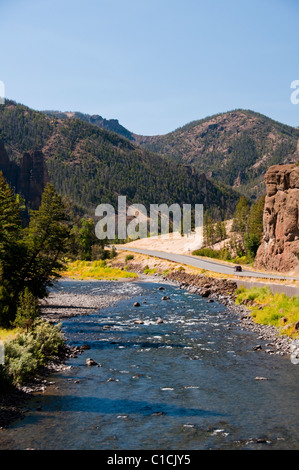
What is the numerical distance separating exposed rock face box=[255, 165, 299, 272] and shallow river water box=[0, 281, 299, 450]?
31.7 meters

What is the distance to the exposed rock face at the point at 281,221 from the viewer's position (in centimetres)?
5938

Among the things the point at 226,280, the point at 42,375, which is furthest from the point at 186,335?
the point at 226,280

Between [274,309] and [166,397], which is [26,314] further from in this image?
[274,309]

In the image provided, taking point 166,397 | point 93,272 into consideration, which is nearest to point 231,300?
point 166,397

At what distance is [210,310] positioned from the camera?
4125cm

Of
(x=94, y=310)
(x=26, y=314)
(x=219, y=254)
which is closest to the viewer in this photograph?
(x=26, y=314)

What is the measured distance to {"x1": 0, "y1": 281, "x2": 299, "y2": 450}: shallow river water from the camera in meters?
14.3

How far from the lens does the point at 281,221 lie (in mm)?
63281

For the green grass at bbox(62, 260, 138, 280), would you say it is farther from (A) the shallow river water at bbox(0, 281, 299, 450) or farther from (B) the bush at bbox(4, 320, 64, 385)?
(B) the bush at bbox(4, 320, 64, 385)

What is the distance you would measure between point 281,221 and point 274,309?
103 ft

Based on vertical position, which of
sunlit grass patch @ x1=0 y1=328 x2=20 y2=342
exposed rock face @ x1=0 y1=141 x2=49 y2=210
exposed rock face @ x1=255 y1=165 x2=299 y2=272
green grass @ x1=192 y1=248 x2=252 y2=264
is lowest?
green grass @ x1=192 y1=248 x2=252 y2=264

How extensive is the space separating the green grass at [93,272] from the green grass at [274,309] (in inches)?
1730

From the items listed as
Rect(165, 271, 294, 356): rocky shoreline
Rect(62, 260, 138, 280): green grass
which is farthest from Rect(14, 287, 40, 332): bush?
Rect(62, 260, 138, 280): green grass

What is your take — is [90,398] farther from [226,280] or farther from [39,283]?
[226,280]
